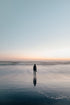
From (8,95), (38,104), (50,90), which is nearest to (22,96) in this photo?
(8,95)

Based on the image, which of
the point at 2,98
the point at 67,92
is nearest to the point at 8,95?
the point at 2,98

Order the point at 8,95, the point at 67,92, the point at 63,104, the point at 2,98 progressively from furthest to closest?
the point at 67,92, the point at 8,95, the point at 2,98, the point at 63,104

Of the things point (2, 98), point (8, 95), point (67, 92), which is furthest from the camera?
point (67, 92)

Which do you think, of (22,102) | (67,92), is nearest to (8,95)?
(22,102)

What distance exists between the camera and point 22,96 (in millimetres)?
24094

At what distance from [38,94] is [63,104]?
5549 millimetres

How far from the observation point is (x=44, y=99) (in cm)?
2311

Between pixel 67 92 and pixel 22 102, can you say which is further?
pixel 67 92

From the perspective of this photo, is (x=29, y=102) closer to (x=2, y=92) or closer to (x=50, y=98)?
(x=50, y=98)

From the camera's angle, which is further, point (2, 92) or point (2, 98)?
point (2, 92)

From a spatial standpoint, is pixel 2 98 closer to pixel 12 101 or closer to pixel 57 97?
pixel 12 101

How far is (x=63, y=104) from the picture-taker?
2100cm

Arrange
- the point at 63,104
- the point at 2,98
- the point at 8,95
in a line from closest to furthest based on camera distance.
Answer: the point at 63,104 → the point at 2,98 → the point at 8,95

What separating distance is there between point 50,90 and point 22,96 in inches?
229
